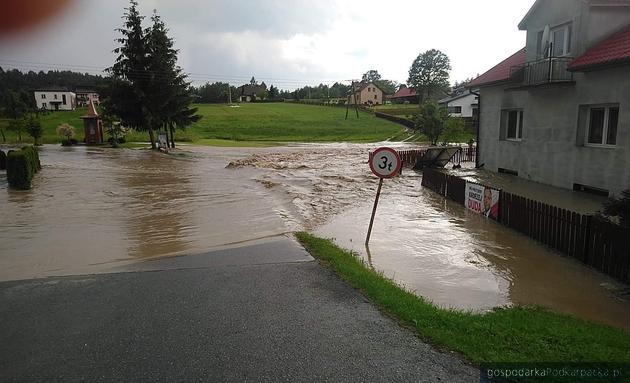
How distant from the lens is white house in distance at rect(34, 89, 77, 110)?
367ft

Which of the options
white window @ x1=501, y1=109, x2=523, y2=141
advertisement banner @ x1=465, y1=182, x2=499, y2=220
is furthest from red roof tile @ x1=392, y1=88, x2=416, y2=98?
advertisement banner @ x1=465, y1=182, x2=499, y2=220

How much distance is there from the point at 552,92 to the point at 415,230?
865 cm

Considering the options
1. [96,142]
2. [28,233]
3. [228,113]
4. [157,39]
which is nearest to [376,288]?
[28,233]

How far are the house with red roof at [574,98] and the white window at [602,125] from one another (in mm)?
28

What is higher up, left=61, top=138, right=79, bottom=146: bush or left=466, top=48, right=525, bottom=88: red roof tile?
left=466, top=48, right=525, bottom=88: red roof tile

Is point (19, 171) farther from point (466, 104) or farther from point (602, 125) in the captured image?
point (466, 104)

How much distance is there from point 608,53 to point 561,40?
3421 mm

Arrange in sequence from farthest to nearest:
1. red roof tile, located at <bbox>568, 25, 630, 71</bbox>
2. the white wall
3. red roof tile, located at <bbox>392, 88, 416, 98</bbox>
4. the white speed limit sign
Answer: red roof tile, located at <bbox>392, 88, 416, 98</bbox> < the white wall < red roof tile, located at <bbox>568, 25, 630, 71</bbox> < the white speed limit sign

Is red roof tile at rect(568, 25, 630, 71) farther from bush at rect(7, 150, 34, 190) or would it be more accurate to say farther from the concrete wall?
bush at rect(7, 150, 34, 190)

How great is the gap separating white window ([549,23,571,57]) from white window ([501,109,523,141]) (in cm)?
314

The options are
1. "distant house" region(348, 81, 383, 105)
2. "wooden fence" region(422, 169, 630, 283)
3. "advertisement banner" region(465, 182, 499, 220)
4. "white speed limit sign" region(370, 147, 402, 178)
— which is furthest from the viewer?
"distant house" region(348, 81, 383, 105)

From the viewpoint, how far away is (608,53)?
525 inches

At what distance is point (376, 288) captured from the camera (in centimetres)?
617

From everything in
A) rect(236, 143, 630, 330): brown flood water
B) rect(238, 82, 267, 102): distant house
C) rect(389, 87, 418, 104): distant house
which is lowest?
rect(236, 143, 630, 330): brown flood water
